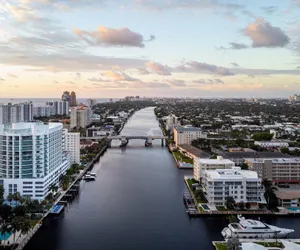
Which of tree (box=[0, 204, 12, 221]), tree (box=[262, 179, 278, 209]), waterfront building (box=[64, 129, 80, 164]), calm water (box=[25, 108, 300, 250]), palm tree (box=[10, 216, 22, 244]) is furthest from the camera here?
waterfront building (box=[64, 129, 80, 164])

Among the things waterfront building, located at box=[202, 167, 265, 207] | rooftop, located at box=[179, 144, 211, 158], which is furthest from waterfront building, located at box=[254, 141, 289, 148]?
waterfront building, located at box=[202, 167, 265, 207]

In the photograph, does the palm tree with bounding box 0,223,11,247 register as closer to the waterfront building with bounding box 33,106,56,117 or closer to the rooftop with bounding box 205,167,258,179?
the rooftop with bounding box 205,167,258,179

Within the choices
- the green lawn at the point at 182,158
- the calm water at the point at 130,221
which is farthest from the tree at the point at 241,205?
the green lawn at the point at 182,158

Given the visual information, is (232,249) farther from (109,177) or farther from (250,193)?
(109,177)

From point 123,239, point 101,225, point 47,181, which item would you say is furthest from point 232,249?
point 47,181

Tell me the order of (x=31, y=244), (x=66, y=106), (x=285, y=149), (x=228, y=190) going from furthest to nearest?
1. (x=66, y=106)
2. (x=285, y=149)
3. (x=228, y=190)
4. (x=31, y=244)

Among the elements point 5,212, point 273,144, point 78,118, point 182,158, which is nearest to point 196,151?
point 182,158

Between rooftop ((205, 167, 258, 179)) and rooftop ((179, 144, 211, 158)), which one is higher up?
rooftop ((205, 167, 258, 179))
